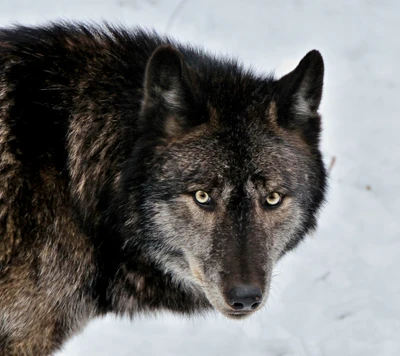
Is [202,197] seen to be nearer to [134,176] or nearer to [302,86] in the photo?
[134,176]

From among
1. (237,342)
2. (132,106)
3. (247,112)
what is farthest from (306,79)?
(237,342)

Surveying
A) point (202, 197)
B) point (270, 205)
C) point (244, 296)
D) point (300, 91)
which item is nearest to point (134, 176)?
point (202, 197)

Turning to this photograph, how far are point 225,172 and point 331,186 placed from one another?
10.0ft

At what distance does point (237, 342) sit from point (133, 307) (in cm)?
133

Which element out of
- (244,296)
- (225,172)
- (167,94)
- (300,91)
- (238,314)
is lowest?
(238,314)

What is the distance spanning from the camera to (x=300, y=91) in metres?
4.68

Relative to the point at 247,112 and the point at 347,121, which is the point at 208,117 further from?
the point at 347,121

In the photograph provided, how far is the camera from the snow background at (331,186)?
19.8ft

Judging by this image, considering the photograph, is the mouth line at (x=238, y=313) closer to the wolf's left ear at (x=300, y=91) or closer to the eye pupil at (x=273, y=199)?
the eye pupil at (x=273, y=199)

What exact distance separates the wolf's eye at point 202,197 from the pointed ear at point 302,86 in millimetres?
641

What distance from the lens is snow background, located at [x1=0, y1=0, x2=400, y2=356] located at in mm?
6031

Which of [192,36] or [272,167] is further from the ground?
[272,167]

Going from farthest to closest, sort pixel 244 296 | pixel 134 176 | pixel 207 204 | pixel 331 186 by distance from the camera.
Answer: pixel 331 186
pixel 134 176
pixel 207 204
pixel 244 296

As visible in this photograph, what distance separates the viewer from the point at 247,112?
15.1 feet
